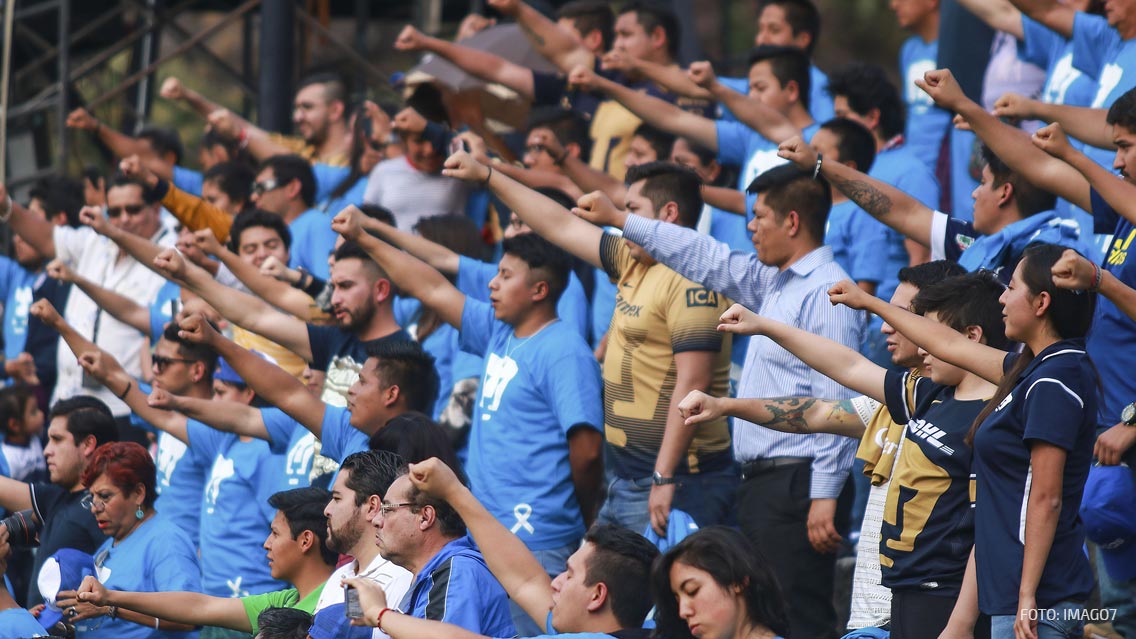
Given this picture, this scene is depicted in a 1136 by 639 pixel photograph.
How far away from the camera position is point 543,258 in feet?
20.6

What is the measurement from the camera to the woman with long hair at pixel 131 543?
6086 millimetres

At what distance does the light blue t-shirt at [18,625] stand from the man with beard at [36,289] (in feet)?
11.9

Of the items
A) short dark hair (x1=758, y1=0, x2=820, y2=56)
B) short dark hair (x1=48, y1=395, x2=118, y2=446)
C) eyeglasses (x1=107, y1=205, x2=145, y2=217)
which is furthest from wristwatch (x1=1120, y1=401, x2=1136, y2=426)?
eyeglasses (x1=107, y1=205, x2=145, y2=217)

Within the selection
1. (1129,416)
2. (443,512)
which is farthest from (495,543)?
(1129,416)

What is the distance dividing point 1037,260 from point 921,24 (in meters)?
5.06

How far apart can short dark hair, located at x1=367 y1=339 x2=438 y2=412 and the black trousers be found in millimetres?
1455

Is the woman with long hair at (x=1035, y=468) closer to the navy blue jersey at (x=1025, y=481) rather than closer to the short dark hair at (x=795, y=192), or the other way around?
the navy blue jersey at (x=1025, y=481)

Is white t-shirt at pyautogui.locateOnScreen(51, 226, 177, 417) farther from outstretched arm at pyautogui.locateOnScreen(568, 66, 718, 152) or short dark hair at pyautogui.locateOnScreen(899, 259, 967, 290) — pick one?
short dark hair at pyautogui.locateOnScreen(899, 259, 967, 290)

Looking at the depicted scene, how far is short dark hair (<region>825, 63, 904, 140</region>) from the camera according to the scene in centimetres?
734

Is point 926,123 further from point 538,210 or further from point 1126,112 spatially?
point 1126,112

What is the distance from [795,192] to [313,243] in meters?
3.65

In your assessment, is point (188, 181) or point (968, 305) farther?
point (188, 181)

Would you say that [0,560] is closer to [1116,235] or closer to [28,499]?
[28,499]

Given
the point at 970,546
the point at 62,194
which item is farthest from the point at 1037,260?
the point at 62,194
